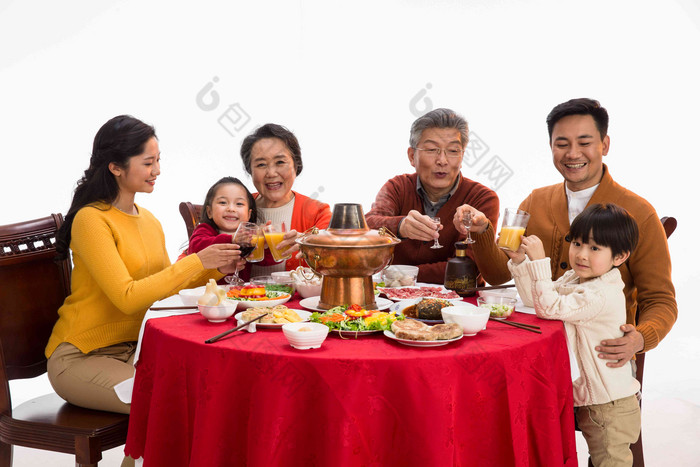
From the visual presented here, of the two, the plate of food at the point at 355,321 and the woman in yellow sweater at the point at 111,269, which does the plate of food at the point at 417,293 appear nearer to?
the plate of food at the point at 355,321

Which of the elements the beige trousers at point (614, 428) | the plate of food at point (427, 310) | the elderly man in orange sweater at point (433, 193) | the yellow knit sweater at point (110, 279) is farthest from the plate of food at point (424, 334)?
the elderly man in orange sweater at point (433, 193)

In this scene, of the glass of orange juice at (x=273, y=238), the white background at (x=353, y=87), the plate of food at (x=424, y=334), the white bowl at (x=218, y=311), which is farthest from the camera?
the white background at (x=353, y=87)

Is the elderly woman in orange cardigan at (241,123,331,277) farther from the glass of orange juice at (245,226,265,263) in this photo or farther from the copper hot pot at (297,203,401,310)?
the copper hot pot at (297,203,401,310)

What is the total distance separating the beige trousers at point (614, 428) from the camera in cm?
220

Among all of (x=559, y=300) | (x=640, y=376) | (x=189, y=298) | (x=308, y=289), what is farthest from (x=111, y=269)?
(x=640, y=376)

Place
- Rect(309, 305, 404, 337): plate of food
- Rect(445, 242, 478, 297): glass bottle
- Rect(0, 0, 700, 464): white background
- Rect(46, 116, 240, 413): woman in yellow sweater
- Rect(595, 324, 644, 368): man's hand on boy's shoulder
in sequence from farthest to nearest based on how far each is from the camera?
Rect(0, 0, 700, 464): white background, Rect(445, 242, 478, 297): glass bottle, Rect(46, 116, 240, 413): woman in yellow sweater, Rect(595, 324, 644, 368): man's hand on boy's shoulder, Rect(309, 305, 404, 337): plate of food

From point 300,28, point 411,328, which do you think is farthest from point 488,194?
point 300,28

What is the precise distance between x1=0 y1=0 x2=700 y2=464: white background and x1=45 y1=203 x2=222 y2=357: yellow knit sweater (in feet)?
9.36

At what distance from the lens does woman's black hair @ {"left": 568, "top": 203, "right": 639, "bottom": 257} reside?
2.15m

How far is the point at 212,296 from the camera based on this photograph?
2.06 meters

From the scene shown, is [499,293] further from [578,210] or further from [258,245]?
[258,245]

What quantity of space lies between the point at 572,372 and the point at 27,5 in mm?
5355

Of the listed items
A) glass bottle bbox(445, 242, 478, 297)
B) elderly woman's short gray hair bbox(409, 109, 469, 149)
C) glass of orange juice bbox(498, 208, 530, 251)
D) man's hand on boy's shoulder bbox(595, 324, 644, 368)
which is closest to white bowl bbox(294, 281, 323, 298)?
glass bottle bbox(445, 242, 478, 297)

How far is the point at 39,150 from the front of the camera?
509 centimetres
